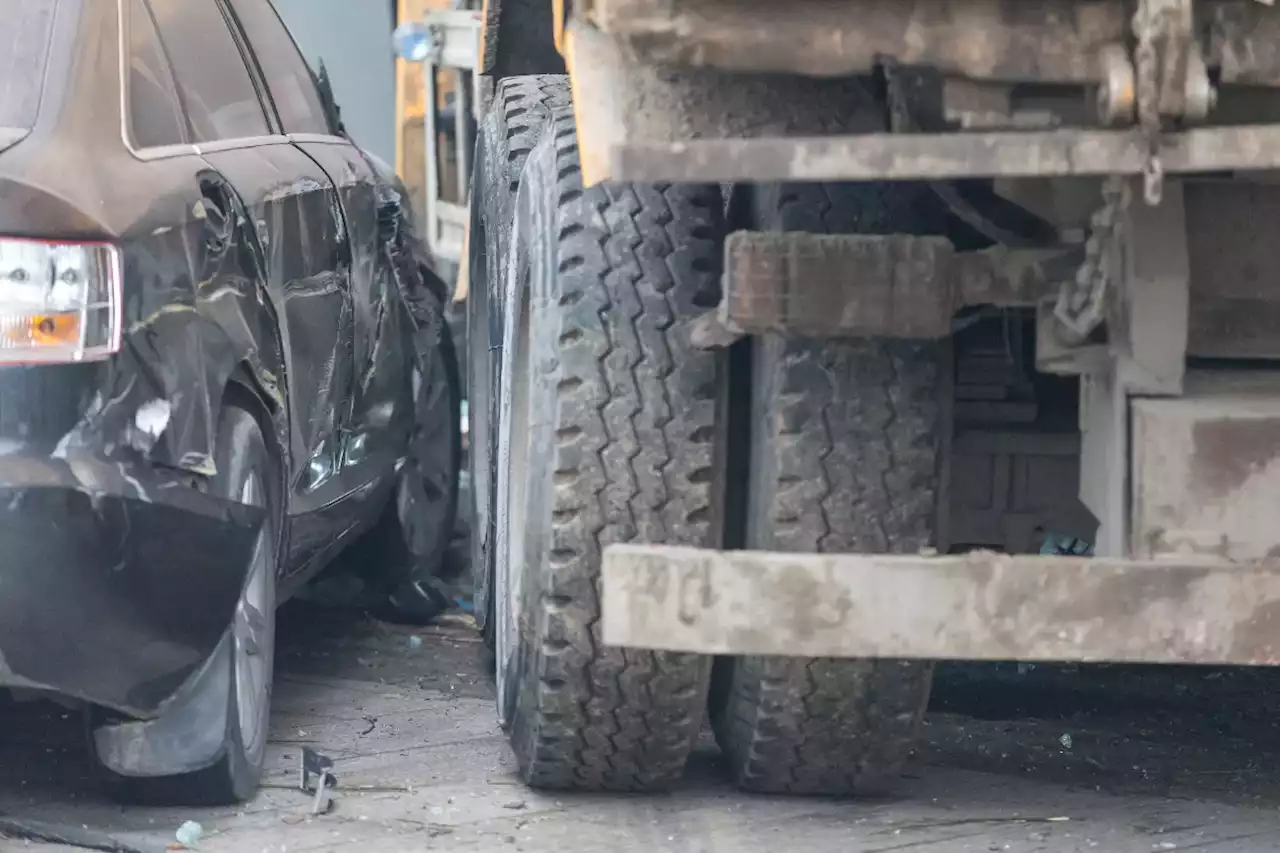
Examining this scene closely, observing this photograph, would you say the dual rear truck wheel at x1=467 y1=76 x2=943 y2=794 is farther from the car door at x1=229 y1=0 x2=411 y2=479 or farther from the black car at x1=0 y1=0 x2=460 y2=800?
the car door at x1=229 y1=0 x2=411 y2=479

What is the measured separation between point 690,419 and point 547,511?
312 mm

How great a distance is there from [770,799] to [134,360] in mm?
1554

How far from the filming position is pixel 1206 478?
2.65 metres

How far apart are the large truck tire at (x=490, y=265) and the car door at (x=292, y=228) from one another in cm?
40

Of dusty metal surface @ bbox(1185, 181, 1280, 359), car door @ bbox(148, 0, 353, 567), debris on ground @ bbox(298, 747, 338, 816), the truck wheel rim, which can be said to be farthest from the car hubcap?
dusty metal surface @ bbox(1185, 181, 1280, 359)

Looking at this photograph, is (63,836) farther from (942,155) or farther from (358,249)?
(942,155)

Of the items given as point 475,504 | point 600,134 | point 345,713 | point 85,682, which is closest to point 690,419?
point 600,134

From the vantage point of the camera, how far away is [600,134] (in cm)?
243

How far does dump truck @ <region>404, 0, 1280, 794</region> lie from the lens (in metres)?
2.33

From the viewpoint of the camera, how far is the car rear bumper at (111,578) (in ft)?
9.39

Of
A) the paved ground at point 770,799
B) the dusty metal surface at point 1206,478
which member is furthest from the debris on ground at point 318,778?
the dusty metal surface at point 1206,478

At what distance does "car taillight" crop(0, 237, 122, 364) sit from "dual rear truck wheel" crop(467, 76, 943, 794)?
0.79 meters

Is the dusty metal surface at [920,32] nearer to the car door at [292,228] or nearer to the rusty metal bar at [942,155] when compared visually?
the rusty metal bar at [942,155]

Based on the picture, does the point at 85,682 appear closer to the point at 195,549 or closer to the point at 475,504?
the point at 195,549
